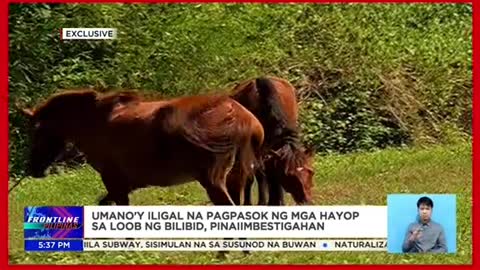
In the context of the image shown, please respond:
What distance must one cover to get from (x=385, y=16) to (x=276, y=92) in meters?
1.13

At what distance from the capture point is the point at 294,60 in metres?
9.61

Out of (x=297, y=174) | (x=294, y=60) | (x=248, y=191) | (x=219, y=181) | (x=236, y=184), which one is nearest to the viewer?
(x=219, y=181)

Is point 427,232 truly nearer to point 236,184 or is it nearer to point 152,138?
point 236,184

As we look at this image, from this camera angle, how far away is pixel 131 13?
955 centimetres

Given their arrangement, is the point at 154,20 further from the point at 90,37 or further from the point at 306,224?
the point at 306,224

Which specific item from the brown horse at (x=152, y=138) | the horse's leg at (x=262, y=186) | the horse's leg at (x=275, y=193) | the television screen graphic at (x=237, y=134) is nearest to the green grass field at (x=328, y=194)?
the television screen graphic at (x=237, y=134)

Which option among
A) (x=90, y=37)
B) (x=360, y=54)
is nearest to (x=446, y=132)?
(x=360, y=54)

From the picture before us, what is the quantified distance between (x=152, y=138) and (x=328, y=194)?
132 cm

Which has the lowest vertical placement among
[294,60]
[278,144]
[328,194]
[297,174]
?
[328,194]

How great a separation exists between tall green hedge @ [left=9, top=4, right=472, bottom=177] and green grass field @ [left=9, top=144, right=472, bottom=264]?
0.69 ft

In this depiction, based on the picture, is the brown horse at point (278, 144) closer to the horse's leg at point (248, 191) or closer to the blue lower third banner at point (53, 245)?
the horse's leg at point (248, 191)

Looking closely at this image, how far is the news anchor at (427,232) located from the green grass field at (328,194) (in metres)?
0.07

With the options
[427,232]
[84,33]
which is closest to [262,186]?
[427,232]

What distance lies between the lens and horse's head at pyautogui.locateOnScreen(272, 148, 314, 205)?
9320mm
